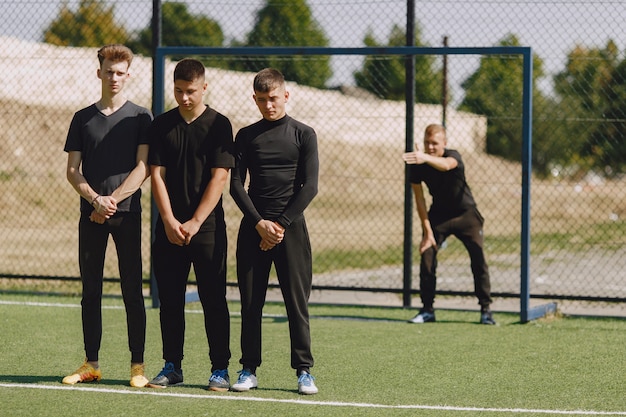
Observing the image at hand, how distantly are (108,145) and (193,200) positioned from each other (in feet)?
1.98

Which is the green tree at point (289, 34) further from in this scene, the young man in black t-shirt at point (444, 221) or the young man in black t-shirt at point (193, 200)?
the young man in black t-shirt at point (193, 200)

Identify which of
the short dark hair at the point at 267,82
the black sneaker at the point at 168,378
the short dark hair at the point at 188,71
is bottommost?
the black sneaker at the point at 168,378

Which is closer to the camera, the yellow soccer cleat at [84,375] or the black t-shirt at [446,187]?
the yellow soccer cleat at [84,375]

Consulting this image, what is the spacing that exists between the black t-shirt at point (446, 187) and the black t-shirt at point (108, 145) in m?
3.71

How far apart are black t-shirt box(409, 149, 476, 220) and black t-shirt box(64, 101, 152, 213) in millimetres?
3707

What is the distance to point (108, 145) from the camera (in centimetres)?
657

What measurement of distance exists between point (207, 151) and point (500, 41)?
580cm

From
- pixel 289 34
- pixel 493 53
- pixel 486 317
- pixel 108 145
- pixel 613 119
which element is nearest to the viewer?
pixel 108 145

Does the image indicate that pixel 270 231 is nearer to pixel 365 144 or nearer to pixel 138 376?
pixel 138 376

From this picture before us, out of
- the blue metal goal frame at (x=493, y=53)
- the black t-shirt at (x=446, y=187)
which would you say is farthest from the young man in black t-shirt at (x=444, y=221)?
the blue metal goal frame at (x=493, y=53)

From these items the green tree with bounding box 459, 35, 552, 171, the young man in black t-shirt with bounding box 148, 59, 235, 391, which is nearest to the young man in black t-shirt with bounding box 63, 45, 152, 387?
the young man in black t-shirt with bounding box 148, 59, 235, 391

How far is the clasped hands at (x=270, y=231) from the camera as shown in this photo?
20.9 ft

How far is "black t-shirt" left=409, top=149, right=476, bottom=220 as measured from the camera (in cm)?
978

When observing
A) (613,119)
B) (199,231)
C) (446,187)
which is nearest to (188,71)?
(199,231)
